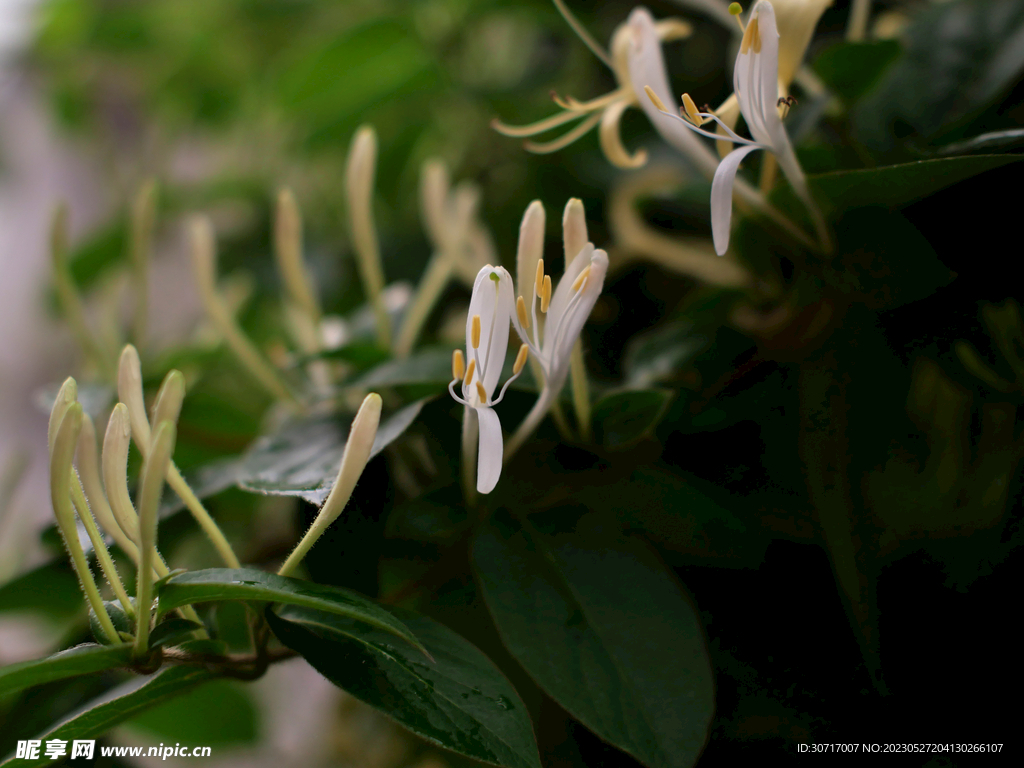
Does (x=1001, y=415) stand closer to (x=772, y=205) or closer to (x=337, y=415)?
(x=772, y=205)

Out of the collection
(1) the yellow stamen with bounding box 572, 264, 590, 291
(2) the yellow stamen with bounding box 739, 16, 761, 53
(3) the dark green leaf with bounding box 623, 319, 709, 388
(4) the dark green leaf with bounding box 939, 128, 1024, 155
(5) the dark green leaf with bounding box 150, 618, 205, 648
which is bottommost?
(5) the dark green leaf with bounding box 150, 618, 205, 648

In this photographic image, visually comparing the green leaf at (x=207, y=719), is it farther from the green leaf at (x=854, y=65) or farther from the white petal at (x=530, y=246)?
the green leaf at (x=854, y=65)

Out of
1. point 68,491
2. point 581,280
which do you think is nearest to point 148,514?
point 68,491

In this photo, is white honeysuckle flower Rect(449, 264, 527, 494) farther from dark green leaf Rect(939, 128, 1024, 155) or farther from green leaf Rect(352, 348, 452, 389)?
dark green leaf Rect(939, 128, 1024, 155)

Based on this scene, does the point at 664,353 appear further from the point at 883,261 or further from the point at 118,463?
the point at 118,463

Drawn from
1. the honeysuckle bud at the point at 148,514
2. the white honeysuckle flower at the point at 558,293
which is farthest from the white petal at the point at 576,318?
the honeysuckle bud at the point at 148,514

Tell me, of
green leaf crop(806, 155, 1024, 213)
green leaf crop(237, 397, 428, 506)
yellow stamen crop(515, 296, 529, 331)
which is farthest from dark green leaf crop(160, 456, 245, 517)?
green leaf crop(806, 155, 1024, 213)

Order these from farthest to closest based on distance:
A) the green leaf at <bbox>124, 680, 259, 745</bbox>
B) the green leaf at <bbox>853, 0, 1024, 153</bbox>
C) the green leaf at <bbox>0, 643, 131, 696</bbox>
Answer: the green leaf at <bbox>124, 680, 259, 745</bbox>
the green leaf at <bbox>853, 0, 1024, 153</bbox>
the green leaf at <bbox>0, 643, 131, 696</bbox>

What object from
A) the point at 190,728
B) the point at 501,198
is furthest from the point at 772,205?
the point at 190,728
